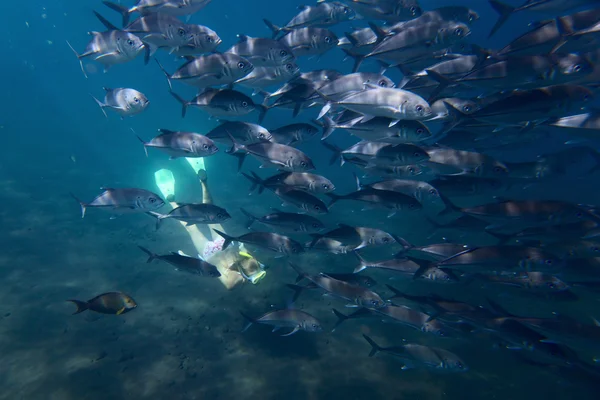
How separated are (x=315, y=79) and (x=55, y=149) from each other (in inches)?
1351

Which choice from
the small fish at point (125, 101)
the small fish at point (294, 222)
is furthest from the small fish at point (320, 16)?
the small fish at point (294, 222)

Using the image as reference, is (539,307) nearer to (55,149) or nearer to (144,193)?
(144,193)

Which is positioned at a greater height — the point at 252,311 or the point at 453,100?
the point at 453,100

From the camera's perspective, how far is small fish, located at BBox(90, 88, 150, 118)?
21.0 ft

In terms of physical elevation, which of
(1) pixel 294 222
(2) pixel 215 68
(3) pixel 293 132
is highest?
(2) pixel 215 68

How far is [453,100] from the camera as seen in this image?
6.11m

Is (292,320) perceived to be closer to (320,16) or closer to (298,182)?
(298,182)

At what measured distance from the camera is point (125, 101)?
21.0ft

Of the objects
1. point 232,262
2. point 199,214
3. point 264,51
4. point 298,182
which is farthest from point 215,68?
point 232,262

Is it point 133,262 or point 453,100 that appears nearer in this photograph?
point 453,100

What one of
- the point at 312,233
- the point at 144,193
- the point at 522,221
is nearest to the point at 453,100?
the point at 522,221

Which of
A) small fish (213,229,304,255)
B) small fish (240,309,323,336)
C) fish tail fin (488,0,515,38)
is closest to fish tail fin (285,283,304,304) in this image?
small fish (240,309,323,336)

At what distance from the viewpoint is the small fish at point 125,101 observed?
6.39 meters

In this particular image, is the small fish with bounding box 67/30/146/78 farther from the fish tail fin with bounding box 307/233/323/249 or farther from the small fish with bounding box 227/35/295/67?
the fish tail fin with bounding box 307/233/323/249
